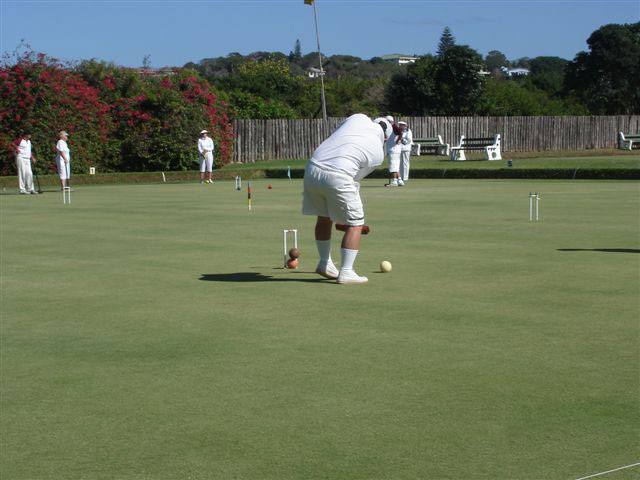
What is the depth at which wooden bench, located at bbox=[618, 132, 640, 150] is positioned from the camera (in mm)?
47875

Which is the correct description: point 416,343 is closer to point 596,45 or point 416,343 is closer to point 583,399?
point 583,399

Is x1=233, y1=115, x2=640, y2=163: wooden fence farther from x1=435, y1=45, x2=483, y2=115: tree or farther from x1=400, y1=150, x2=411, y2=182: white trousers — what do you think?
x1=400, y1=150, x2=411, y2=182: white trousers

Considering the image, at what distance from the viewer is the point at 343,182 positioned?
912cm

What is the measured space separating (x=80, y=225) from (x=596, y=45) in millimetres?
69977

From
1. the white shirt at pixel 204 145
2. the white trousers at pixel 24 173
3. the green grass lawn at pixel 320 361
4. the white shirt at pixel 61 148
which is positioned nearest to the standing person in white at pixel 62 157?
the white shirt at pixel 61 148

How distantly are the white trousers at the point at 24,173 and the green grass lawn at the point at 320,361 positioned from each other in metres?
15.0

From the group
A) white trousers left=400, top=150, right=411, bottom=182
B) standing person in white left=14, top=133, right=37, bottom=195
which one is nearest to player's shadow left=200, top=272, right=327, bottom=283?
standing person in white left=14, top=133, right=37, bottom=195

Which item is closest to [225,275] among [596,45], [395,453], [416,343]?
[416,343]

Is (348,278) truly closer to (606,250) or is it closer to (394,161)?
(606,250)

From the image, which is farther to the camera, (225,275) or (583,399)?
(225,275)

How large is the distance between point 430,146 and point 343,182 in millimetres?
38300

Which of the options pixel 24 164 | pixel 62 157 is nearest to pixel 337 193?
pixel 62 157

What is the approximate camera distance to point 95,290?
9.28 metres

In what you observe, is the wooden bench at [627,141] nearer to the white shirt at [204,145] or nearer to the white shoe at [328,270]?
the white shirt at [204,145]
